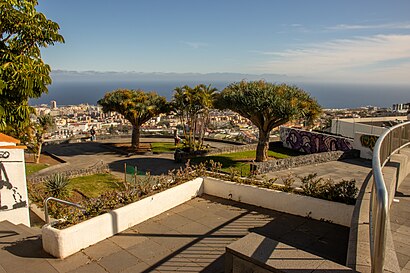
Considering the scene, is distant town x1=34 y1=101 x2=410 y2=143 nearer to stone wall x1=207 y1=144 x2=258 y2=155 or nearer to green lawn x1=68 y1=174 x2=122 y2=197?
stone wall x1=207 y1=144 x2=258 y2=155

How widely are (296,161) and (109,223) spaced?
1495 cm

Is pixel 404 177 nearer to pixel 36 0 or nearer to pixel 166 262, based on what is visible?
pixel 166 262

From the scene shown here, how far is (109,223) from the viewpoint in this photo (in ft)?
21.4

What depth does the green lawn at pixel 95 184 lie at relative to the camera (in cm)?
1489

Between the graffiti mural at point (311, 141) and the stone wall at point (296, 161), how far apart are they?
2.55 metres

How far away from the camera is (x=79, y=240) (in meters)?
5.89

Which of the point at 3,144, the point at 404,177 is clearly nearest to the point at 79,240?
the point at 3,144

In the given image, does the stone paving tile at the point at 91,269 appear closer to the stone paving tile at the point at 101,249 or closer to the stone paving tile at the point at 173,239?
the stone paving tile at the point at 101,249

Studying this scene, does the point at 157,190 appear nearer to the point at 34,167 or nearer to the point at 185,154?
the point at 185,154

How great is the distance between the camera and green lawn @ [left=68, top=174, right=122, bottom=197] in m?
14.9

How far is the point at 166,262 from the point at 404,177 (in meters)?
6.80

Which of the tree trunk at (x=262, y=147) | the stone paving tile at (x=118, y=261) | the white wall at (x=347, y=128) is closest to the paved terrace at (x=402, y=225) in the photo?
the stone paving tile at (x=118, y=261)

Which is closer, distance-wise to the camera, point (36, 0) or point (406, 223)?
point (406, 223)

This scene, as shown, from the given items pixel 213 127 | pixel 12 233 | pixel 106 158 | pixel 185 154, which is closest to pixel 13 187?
pixel 12 233
